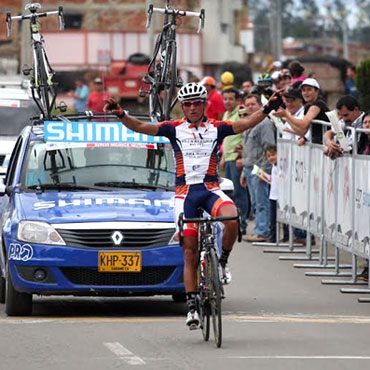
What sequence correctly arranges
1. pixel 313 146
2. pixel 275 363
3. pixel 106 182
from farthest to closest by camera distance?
pixel 313 146 → pixel 106 182 → pixel 275 363

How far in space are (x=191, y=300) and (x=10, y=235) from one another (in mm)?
2023

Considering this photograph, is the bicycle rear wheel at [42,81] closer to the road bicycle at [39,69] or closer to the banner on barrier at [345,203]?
the road bicycle at [39,69]

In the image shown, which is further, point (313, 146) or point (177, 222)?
point (313, 146)

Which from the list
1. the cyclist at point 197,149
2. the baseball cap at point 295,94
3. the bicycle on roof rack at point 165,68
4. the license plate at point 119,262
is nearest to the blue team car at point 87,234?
the license plate at point 119,262

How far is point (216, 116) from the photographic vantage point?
86.1 feet

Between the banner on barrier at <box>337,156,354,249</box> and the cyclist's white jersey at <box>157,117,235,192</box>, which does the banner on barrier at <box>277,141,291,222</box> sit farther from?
the cyclist's white jersey at <box>157,117,235,192</box>

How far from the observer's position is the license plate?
510 inches

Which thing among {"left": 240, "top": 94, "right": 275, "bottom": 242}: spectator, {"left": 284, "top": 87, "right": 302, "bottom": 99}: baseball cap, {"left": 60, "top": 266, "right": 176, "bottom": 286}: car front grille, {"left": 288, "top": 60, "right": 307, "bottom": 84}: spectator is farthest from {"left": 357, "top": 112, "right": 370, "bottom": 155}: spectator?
{"left": 288, "top": 60, "right": 307, "bottom": 84}: spectator

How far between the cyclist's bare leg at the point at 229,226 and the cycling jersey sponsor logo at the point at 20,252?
172 centimetres

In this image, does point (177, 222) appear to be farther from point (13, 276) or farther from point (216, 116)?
point (216, 116)

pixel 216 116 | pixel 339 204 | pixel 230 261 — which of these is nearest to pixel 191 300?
pixel 339 204

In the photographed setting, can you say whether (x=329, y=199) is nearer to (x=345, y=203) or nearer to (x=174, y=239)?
(x=345, y=203)

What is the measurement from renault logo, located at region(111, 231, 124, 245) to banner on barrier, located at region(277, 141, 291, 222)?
7.22 meters

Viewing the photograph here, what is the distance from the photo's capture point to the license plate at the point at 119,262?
42.5 ft
